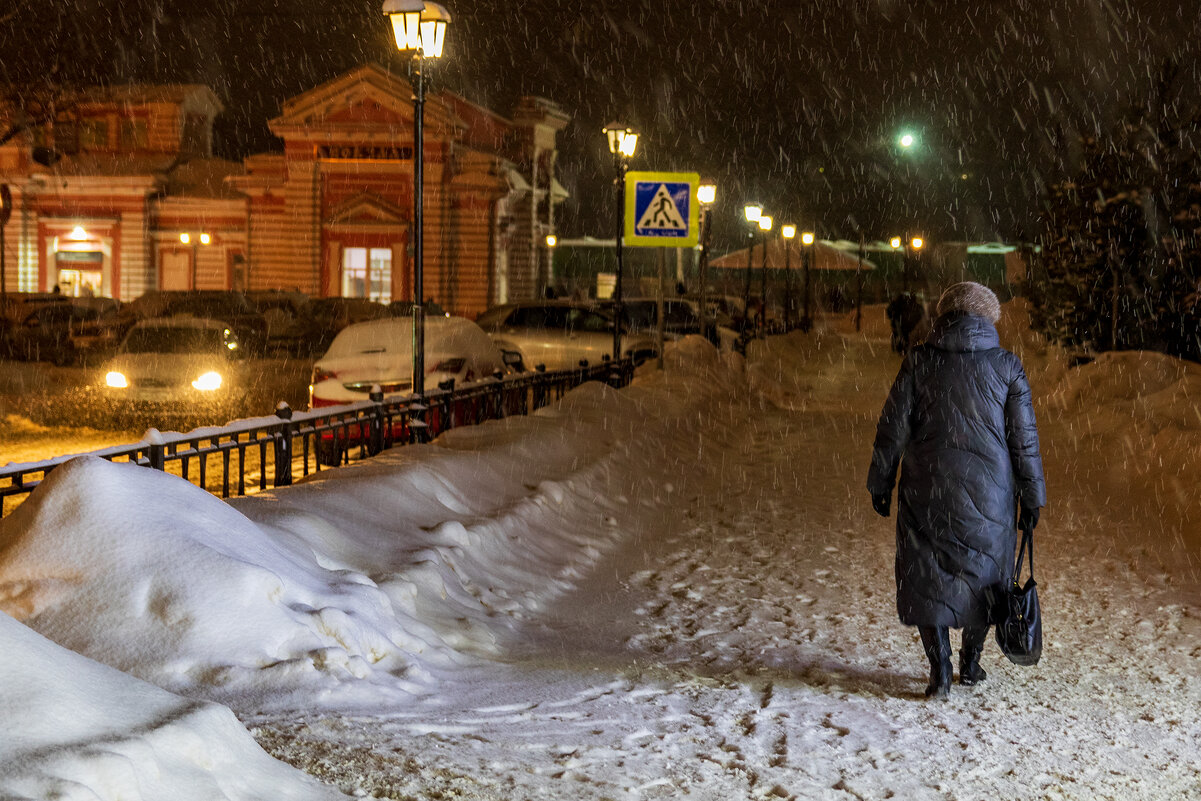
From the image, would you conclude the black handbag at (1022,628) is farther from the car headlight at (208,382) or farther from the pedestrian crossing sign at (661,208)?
the car headlight at (208,382)

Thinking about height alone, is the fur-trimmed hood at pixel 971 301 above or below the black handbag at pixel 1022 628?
above

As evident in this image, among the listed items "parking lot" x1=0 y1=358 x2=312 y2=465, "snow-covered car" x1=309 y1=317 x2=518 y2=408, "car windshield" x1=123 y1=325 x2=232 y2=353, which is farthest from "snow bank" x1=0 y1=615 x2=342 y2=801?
"car windshield" x1=123 y1=325 x2=232 y2=353

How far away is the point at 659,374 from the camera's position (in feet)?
66.1

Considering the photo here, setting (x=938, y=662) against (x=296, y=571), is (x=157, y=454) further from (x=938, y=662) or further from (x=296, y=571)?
(x=938, y=662)

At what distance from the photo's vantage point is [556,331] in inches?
936

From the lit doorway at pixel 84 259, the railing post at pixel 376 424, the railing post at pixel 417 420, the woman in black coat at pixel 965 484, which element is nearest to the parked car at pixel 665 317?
the railing post at pixel 417 420

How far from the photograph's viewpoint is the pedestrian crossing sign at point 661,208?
17.6 metres

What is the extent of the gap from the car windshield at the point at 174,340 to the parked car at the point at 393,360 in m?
6.27

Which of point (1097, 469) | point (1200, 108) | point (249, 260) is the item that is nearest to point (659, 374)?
point (1097, 469)

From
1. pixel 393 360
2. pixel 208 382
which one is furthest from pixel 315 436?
pixel 208 382

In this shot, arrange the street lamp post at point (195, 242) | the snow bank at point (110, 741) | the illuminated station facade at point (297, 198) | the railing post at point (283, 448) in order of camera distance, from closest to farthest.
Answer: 1. the snow bank at point (110, 741)
2. the railing post at point (283, 448)
3. the illuminated station facade at point (297, 198)
4. the street lamp post at point (195, 242)

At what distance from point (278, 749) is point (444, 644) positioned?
6.34ft

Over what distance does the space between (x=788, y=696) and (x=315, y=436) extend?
532cm

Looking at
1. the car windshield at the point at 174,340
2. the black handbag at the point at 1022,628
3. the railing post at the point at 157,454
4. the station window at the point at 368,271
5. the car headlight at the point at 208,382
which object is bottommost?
the black handbag at the point at 1022,628
